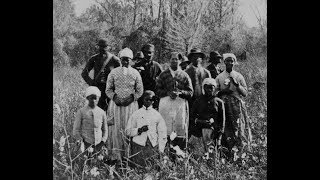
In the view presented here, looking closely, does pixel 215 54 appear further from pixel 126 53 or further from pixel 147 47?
pixel 126 53

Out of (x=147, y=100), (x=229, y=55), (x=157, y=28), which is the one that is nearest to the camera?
(x=147, y=100)

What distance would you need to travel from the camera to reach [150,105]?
593cm

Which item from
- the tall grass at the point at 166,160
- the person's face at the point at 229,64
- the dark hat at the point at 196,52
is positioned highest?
the dark hat at the point at 196,52

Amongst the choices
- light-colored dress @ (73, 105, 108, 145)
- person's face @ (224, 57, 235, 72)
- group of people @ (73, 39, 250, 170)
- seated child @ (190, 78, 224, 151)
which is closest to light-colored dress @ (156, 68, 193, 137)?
group of people @ (73, 39, 250, 170)

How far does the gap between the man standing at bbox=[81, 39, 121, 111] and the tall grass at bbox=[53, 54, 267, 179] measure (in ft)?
0.35

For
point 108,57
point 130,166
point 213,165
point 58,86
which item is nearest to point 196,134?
point 213,165

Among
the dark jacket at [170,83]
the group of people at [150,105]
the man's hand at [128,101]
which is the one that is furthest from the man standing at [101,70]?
the dark jacket at [170,83]

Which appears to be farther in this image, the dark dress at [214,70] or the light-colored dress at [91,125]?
the dark dress at [214,70]

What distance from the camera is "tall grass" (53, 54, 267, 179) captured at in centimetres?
591

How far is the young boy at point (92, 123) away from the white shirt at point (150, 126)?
1.16ft

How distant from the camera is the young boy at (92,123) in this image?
5996 mm

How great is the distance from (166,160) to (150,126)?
17.7 inches

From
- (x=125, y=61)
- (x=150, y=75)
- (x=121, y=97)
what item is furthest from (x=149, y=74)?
(x=121, y=97)

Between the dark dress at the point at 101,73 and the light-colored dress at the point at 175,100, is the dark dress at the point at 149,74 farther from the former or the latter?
the dark dress at the point at 101,73
